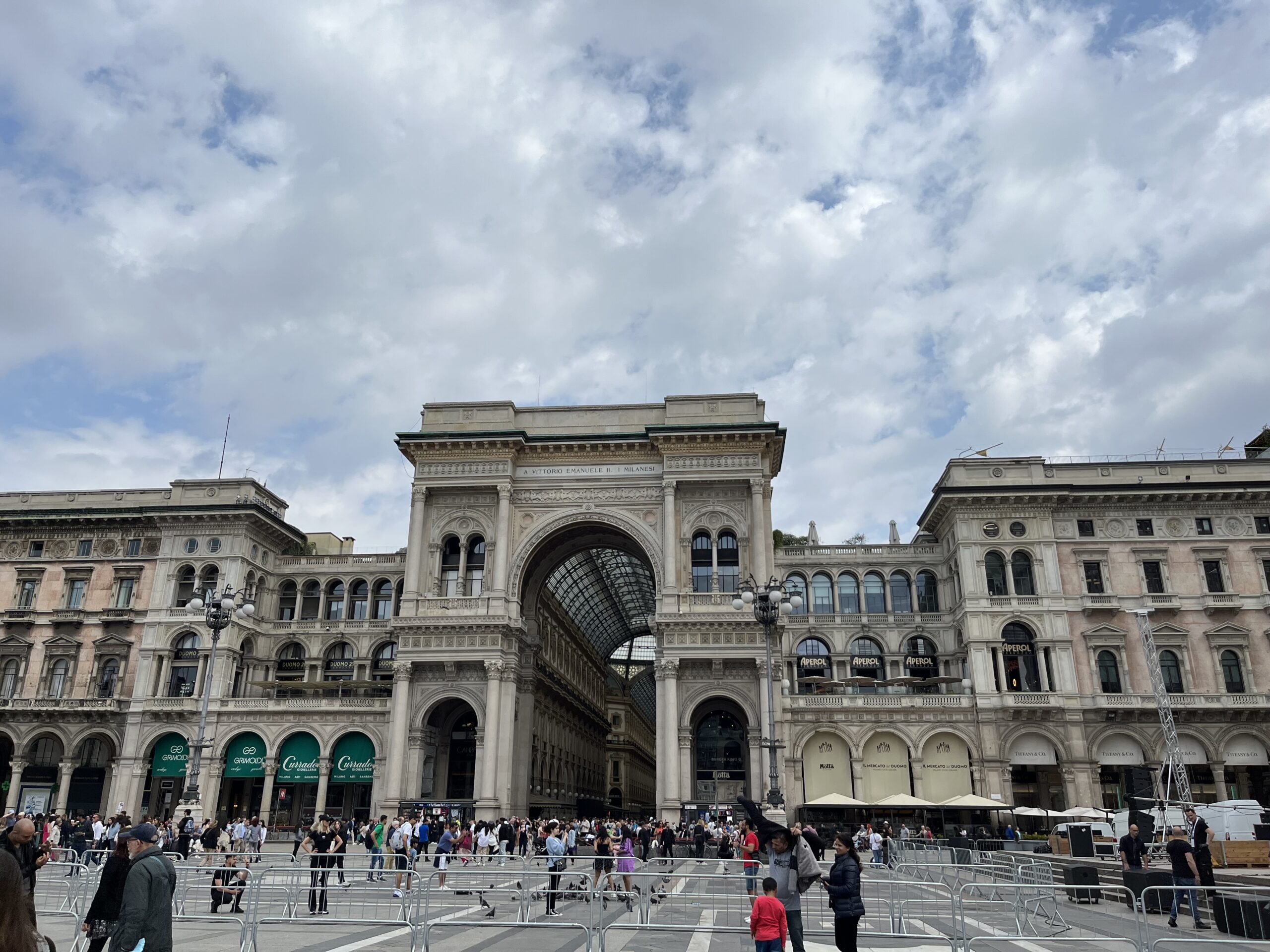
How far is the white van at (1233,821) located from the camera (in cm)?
3138

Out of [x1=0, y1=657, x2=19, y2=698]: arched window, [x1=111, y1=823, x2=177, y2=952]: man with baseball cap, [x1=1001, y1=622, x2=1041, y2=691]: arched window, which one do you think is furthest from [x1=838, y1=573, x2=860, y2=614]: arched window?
[x1=111, y1=823, x2=177, y2=952]: man with baseball cap

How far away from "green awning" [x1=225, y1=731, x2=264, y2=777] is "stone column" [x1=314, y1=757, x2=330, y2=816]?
3.33m

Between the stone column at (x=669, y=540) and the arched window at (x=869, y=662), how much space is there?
14438 mm

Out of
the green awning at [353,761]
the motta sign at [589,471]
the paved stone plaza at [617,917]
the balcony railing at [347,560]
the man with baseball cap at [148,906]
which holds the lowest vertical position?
the paved stone plaza at [617,917]

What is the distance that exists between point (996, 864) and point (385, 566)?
146 ft

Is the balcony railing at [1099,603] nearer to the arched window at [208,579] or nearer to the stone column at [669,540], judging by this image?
the stone column at [669,540]

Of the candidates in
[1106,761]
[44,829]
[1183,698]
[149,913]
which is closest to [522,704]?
[44,829]

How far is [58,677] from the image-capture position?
56.8 metres

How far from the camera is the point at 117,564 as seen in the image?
58.4m

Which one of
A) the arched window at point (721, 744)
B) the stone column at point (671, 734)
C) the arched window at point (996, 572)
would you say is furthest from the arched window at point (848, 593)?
the stone column at point (671, 734)

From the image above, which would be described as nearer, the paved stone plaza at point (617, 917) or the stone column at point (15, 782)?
the paved stone plaza at point (617, 917)

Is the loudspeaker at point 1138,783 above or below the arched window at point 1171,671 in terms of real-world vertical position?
below

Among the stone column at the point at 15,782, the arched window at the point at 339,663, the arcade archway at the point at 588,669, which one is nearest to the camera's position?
the stone column at the point at 15,782

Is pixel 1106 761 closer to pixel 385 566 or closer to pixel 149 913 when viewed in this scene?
pixel 385 566
